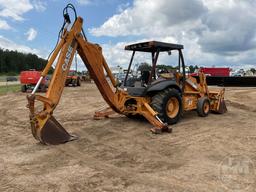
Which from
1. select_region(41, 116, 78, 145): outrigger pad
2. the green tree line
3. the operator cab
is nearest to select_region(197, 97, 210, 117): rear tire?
the operator cab

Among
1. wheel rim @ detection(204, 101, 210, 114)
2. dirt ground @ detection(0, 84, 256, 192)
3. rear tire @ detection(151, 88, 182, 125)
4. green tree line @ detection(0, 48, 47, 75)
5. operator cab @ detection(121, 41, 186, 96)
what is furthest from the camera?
green tree line @ detection(0, 48, 47, 75)

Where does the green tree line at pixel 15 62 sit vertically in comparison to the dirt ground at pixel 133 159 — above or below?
above

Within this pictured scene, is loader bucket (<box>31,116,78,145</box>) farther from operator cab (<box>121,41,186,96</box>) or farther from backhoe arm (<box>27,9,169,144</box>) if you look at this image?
operator cab (<box>121,41,186,96</box>)

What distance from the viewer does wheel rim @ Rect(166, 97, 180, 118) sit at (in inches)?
339

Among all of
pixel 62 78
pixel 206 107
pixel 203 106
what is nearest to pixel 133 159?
pixel 62 78

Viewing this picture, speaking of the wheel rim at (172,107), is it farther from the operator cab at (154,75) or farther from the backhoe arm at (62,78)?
the backhoe arm at (62,78)

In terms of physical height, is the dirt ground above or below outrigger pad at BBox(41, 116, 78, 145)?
below

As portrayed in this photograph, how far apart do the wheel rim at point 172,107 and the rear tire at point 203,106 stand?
1374mm

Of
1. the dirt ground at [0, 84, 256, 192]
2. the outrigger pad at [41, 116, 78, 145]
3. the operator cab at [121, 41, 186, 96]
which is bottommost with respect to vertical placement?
the dirt ground at [0, 84, 256, 192]

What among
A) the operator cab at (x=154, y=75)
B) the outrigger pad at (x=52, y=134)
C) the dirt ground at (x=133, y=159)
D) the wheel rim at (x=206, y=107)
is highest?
the operator cab at (x=154, y=75)

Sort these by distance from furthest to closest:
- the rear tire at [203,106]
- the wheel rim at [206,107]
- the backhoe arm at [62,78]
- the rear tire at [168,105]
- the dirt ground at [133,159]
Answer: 1. the wheel rim at [206,107]
2. the rear tire at [203,106]
3. the rear tire at [168,105]
4. the backhoe arm at [62,78]
5. the dirt ground at [133,159]

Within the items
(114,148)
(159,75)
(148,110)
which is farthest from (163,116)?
(114,148)

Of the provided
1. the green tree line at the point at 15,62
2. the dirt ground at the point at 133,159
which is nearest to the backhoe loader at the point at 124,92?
the dirt ground at the point at 133,159

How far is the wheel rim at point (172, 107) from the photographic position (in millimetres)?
8604
